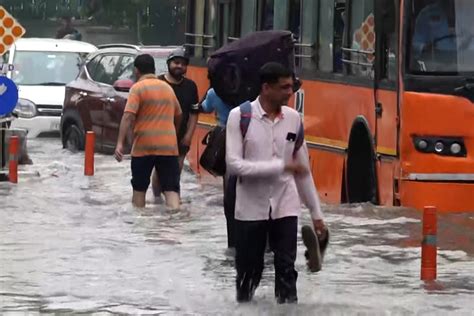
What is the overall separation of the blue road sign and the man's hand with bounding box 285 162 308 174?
10.3 meters

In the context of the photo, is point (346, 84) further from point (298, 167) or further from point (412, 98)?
point (298, 167)

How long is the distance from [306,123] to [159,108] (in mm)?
2352

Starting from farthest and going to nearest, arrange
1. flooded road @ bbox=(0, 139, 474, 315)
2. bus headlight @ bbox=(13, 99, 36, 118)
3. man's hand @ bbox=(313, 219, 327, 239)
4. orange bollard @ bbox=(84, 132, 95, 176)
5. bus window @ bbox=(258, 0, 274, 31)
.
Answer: bus headlight @ bbox=(13, 99, 36, 118), orange bollard @ bbox=(84, 132, 95, 176), bus window @ bbox=(258, 0, 274, 31), flooded road @ bbox=(0, 139, 474, 315), man's hand @ bbox=(313, 219, 327, 239)

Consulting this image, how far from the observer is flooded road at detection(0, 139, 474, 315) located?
1091 centimetres

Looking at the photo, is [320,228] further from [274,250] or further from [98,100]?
Answer: [98,100]

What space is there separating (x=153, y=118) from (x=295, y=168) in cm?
619

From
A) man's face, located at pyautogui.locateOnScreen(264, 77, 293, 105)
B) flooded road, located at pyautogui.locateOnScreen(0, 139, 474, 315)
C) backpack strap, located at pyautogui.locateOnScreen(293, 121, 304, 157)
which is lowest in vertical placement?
flooded road, located at pyautogui.locateOnScreen(0, 139, 474, 315)

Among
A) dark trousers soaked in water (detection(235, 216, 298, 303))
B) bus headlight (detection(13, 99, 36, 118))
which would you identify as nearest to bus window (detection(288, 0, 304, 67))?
dark trousers soaked in water (detection(235, 216, 298, 303))

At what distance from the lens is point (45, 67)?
30.1 meters

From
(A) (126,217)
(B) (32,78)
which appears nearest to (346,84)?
(A) (126,217)

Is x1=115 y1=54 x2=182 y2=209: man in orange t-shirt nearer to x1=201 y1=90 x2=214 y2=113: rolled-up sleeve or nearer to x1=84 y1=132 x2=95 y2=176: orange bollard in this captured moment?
x1=201 y1=90 x2=214 y2=113: rolled-up sleeve

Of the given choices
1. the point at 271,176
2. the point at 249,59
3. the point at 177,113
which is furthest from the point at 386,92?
the point at 271,176

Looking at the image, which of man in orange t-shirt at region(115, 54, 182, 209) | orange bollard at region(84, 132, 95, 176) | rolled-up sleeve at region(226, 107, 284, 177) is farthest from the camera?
orange bollard at region(84, 132, 95, 176)

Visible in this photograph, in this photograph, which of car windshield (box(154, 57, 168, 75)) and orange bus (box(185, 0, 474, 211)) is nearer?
orange bus (box(185, 0, 474, 211))
